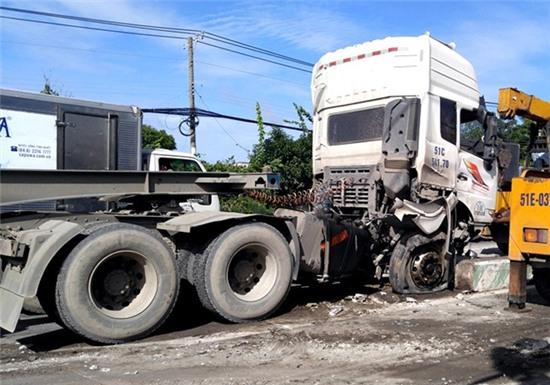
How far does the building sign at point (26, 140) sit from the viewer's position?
8.16 metres

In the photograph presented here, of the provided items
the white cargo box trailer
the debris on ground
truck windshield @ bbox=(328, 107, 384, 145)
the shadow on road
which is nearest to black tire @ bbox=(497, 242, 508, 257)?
truck windshield @ bbox=(328, 107, 384, 145)

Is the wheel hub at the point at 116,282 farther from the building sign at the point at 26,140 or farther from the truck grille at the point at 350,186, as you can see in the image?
the truck grille at the point at 350,186

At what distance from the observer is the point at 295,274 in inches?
293

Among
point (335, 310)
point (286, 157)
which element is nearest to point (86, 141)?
point (335, 310)

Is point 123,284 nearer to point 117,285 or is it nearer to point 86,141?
point 117,285

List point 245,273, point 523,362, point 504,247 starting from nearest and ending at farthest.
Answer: point 523,362
point 245,273
point 504,247

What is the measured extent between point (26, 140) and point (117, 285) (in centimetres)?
317

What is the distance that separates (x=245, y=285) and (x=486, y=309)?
3293 millimetres

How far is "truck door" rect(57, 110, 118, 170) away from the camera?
Result: 8.48 m

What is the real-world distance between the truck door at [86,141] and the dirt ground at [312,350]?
2377mm

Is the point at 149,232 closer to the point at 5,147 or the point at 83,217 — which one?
the point at 83,217

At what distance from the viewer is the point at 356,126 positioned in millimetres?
9250

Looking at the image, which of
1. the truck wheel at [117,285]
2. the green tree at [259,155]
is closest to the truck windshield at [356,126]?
the truck wheel at [117,285]

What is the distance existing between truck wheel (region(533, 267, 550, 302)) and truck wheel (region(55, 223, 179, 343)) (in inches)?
198
